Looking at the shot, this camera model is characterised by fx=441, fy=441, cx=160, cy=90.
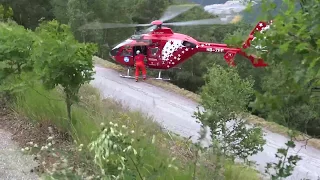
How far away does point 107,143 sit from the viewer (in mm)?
2213

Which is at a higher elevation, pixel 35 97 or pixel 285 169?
pixel 285 169

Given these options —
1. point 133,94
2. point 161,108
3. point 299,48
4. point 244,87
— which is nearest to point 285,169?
point 299,48

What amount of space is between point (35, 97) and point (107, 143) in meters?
3.56

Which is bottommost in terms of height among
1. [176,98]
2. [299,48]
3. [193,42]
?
[176,98]

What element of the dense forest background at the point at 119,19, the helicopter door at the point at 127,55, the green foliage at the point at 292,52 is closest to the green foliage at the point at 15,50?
Result: the green foliage at the point at 292,52

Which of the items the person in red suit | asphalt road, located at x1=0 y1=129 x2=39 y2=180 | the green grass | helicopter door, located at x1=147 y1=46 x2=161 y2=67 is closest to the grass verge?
the person in red suit

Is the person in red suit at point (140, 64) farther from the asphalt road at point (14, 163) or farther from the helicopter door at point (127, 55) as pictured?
the asphalt road at point (14, 163)

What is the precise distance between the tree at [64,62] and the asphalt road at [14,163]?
714mm

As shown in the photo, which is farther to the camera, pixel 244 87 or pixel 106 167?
pixel 244 87

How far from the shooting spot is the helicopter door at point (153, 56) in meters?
15.3

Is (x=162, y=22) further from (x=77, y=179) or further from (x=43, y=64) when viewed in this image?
(x=77, y=179)

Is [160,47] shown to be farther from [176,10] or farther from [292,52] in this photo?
[292,52]

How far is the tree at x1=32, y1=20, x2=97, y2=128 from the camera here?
15.3ft

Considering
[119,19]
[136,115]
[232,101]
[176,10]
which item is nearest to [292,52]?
[232,101]
